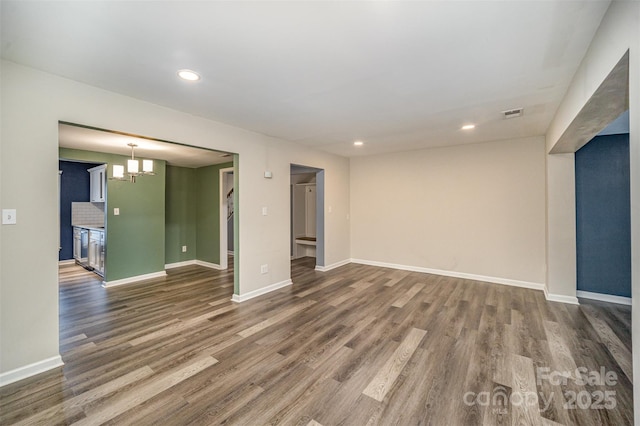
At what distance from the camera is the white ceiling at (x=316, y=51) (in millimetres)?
1572

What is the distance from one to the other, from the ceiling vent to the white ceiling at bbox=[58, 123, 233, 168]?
146 inches

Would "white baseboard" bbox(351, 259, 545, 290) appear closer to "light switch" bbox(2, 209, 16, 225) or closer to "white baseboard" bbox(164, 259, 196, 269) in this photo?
"white baseboard" bbox(164, 259, 196, 269)

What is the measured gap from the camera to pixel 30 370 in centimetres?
220

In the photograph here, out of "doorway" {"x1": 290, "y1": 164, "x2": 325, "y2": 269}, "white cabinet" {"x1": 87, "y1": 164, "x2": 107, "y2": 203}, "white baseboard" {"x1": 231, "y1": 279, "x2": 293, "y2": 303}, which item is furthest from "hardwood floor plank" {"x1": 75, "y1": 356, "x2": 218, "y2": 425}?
"doorway" {"x1": 290, "y1": 164, "x2": 325, "y2": 269}

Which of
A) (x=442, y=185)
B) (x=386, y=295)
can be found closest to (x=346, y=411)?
(x=386, y=295)

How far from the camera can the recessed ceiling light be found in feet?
7.44

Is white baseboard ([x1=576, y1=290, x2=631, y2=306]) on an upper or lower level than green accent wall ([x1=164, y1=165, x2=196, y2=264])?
lower

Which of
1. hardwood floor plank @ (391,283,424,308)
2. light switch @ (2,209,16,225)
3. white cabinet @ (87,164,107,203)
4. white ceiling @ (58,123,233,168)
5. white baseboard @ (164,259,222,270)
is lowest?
hardwood floor plank @ (391,283,424,308)

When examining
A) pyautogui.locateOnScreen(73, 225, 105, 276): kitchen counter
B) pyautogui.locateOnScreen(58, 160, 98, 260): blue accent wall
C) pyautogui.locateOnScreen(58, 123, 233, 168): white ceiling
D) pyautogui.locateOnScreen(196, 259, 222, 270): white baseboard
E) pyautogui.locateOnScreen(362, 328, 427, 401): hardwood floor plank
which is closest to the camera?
pyautogui.locateOnScreen(362, 328, 427, 401): hardwood floor plank

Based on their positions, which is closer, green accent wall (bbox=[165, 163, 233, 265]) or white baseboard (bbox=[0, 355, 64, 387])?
white baseboard (bbox=[0, 355, 64, 387])

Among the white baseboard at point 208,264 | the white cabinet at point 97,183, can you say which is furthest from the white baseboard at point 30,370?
the white cabinet at point 97,183

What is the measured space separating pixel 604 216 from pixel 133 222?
777 cm

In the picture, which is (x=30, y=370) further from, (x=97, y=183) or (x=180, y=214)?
(x=97, y=183)

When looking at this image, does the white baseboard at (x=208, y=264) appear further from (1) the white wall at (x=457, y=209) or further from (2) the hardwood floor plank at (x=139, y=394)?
(2) the hardwood floor plank at (x=139, y=394)
